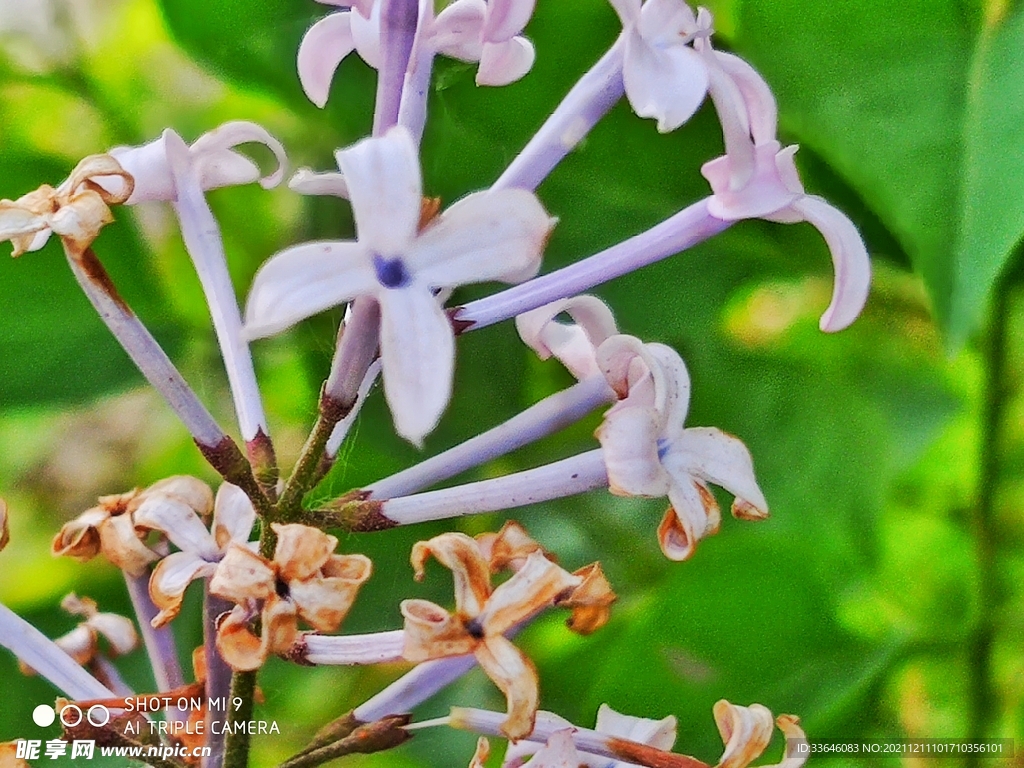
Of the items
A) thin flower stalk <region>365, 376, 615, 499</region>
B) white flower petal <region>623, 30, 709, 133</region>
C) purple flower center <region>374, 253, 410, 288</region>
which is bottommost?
thin flower stalk <region>365, 376, 615, 499</region>

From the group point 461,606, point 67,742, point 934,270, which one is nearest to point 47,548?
point 67,742

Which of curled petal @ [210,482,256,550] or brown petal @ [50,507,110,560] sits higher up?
curled petal @ [210,482,256,550]

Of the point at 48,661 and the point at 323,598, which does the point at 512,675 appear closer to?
the point at 323,598

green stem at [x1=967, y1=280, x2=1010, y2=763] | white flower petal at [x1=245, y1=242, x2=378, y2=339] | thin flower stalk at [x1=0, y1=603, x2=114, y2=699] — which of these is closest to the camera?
white flower petal at [x1=245, y1=242, x2=378, y2=339]

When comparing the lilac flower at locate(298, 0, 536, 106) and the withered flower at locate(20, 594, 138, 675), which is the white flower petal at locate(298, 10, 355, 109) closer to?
the lilac flower at locate(298, 0, 536, 106)

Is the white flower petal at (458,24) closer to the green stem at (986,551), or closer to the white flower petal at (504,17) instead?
the white flower petal at (504,17)

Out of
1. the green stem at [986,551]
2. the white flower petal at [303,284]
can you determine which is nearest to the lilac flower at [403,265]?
the white flower petal at [303,284]

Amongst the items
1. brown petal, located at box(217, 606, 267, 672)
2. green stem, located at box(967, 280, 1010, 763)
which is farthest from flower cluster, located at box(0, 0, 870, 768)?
green stem, located at box(967, 280, 1010, 763)
